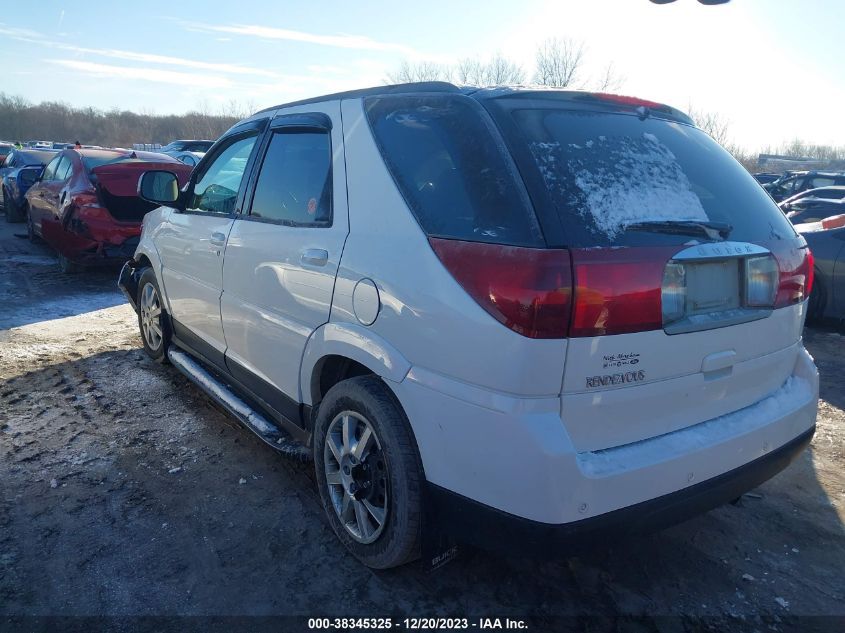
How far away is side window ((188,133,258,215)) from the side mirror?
223 mm

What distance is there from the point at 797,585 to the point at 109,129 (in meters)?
83.8

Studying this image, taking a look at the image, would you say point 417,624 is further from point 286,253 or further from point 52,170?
point 52,170

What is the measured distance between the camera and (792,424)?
2.65 m

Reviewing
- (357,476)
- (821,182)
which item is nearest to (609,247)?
(357,476)

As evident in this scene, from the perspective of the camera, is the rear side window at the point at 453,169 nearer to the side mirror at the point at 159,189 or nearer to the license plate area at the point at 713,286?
the license plate area at the point at 713,286

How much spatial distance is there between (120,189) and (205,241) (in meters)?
5.12

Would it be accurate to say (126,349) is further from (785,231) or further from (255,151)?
(785,231)

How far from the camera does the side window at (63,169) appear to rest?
9281 mm

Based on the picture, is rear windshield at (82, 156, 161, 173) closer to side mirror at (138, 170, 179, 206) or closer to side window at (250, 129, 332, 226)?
side mirror at (138, 170, 179, 206)

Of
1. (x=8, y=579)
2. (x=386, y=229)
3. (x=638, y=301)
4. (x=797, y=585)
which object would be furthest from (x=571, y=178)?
(x=8, y=579)

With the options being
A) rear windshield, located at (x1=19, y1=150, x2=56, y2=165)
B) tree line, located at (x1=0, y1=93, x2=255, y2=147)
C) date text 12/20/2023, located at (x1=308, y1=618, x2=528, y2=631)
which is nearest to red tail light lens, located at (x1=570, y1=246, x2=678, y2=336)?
date text 12/20/2023, located at (x1=308, y1=618, x2=528, y2=631)

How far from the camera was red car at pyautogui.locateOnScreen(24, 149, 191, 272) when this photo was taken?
26.5 feet

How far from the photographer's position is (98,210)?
318 inches

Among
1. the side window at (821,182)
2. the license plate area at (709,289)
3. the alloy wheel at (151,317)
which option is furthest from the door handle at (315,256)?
the side window at (821,182)
